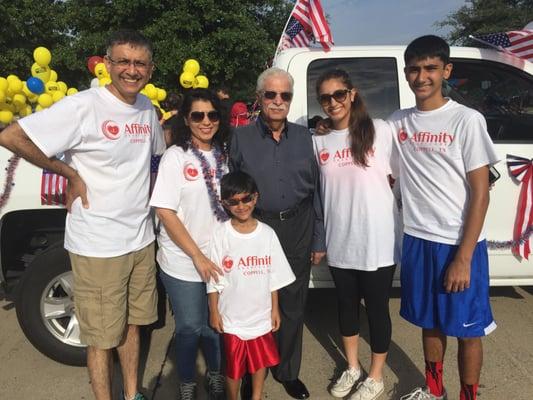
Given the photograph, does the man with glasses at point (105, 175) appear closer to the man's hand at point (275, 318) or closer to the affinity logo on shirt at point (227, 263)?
the affinity logo on shirt at point (227, 263)

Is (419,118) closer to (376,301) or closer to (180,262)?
(376,301)

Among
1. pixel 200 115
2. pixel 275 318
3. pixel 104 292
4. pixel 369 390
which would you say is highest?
pixel 200 115

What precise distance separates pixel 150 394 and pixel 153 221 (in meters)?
1.07

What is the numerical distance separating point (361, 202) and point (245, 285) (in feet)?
2.37

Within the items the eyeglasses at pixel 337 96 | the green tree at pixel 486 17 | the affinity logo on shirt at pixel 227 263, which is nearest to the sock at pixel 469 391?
the affinity logo on shirt at pixel 227 263

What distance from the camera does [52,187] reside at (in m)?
2.88

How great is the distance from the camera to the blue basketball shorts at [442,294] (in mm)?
2182

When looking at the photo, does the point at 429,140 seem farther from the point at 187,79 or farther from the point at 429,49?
the point at 187,79

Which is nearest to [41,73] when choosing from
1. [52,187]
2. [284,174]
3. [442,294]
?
[52,187]

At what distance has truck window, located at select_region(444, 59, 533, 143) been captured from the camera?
3203 mm

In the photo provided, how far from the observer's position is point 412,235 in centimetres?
232

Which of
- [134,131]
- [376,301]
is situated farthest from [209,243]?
[376,301]

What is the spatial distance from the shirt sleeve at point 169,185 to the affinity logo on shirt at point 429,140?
1137mm

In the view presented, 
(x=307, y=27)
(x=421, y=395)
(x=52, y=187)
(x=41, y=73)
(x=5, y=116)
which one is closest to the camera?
(x=421, y=395)
